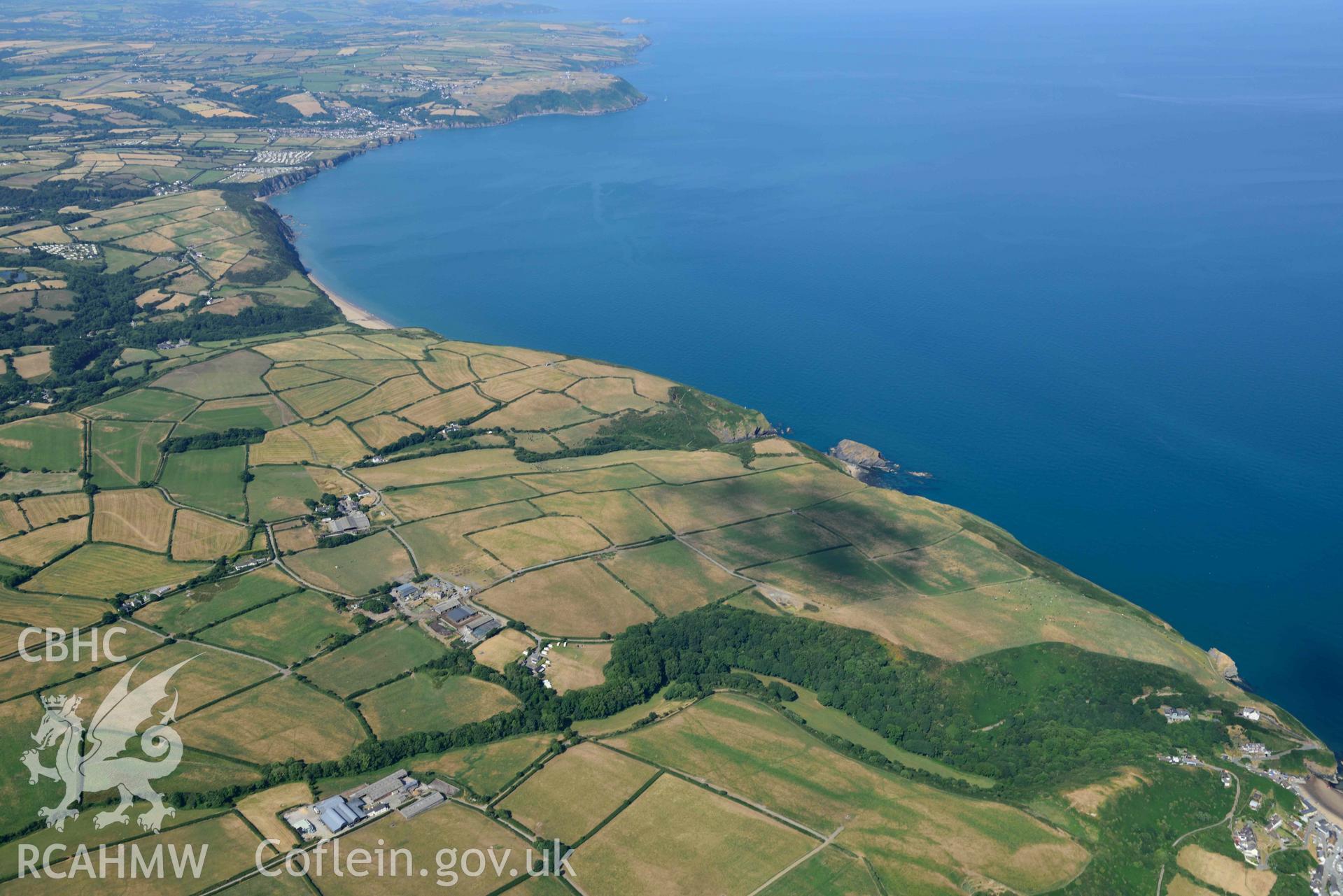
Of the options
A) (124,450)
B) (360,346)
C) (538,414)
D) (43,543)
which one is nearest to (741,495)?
(538,414)

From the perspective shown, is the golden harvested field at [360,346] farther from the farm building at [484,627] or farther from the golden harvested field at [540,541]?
the farm building at [484,627]

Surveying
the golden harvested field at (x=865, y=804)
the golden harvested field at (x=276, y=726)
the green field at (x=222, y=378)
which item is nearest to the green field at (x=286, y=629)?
the golden harvested field at (x=276, y=726)

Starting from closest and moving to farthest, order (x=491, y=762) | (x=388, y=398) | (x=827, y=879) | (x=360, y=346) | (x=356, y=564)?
(x=827, y=879), (x=491, y=762), (x=356, y=564), (x=388, y=398), (x=360, y=346)

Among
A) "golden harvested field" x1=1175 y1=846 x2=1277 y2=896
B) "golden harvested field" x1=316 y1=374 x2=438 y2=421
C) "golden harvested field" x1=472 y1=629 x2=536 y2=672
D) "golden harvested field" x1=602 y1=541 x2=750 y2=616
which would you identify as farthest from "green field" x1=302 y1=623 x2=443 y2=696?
"golden harvested field" x1=1175 y1=846 x2=1277 y2=896

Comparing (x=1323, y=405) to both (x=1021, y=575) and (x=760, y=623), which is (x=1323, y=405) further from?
(x=760, y=623)

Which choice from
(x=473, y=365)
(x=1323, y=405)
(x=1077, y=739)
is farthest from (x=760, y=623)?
(x=1323, y=405)

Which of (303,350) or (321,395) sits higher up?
(303,350)

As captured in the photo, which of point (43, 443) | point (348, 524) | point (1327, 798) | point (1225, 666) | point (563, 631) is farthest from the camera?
point (43, 443)

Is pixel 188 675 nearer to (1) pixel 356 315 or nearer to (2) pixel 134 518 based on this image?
(2) pixel 134 518
